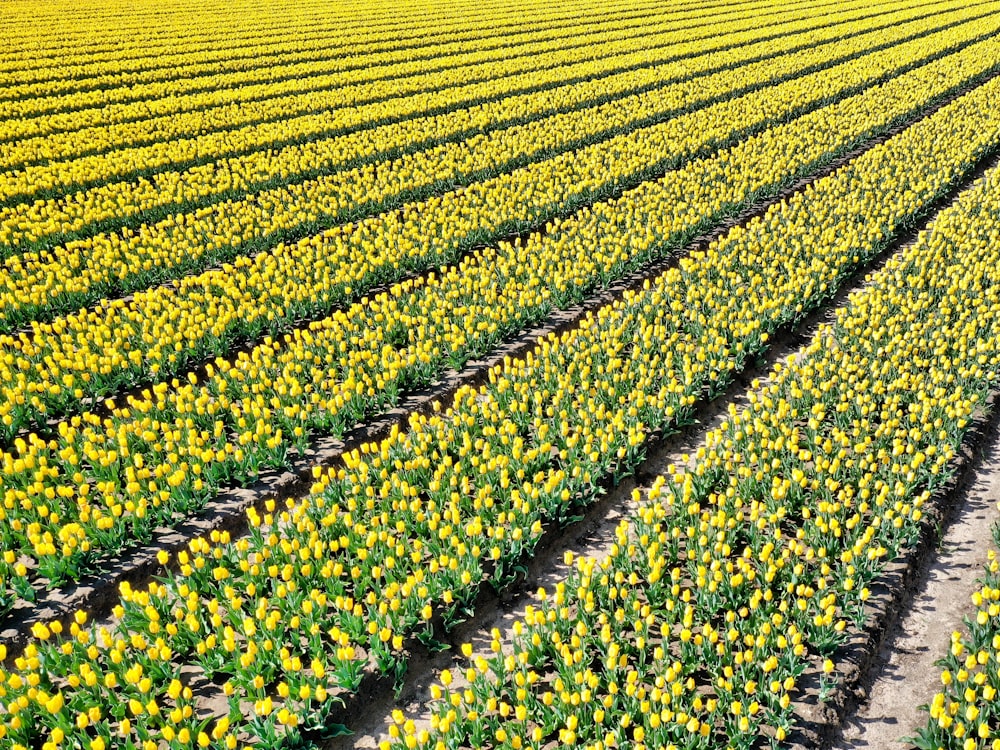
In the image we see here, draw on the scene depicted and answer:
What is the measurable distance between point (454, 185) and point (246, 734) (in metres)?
11.7

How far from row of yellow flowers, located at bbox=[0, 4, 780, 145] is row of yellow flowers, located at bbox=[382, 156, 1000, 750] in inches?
631

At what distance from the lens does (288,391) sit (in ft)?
24.8

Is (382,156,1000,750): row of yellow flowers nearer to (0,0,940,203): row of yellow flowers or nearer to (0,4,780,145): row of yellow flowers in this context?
(0,0,940,203): row of yellow flowers

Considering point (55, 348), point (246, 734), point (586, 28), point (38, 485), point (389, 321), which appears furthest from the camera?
point (586, 28)

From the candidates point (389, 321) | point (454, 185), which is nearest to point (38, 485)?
point (389, 321)

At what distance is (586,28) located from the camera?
35.3 m

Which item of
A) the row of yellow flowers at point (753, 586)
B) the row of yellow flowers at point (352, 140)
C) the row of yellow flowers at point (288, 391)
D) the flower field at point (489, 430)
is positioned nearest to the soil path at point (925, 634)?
the flower field at point (489, 430)

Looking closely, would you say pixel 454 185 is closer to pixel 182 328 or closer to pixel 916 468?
pixel 182 328

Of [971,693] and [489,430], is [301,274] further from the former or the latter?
[971,693]

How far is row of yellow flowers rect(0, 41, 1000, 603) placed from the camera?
588 cm

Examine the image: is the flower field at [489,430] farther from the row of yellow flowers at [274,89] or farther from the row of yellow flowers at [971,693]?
the row of yellow flowers at [274,89]

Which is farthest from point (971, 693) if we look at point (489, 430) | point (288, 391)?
point (288, 391)

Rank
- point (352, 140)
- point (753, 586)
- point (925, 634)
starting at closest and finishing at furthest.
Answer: point (925, 634) < point (753, 586) < point (352, 140)

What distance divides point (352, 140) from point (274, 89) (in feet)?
26.1
